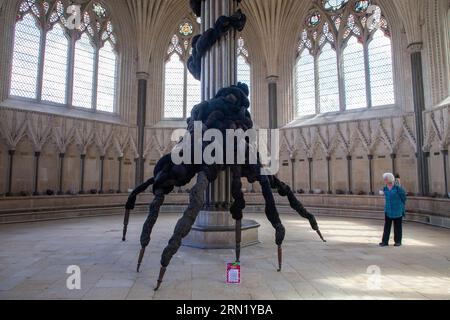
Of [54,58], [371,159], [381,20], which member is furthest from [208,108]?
[381,20]

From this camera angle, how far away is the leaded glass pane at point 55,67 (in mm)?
14203

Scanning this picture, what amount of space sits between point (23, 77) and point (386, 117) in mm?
16280

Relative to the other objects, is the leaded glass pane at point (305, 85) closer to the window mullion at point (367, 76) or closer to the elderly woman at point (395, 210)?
the window mullion at point (367, 76)

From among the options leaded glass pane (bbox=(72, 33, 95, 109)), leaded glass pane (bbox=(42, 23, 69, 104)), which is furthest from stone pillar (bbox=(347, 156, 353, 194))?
leaded glass pane (bbox=(42, 23, 69, 104))

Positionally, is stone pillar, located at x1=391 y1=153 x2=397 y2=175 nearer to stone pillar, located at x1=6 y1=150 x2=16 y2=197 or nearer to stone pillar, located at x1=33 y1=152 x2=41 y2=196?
stone pillar, located at x1=33 y1=152 x2=41 y2=196

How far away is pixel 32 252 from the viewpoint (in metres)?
6.04

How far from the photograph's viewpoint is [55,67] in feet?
47.5

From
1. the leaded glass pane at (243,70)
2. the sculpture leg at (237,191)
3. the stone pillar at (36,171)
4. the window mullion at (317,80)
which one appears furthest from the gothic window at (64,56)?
the sculpture leg at (237,191)

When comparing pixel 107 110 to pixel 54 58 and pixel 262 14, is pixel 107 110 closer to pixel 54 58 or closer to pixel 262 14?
pixel 54 58

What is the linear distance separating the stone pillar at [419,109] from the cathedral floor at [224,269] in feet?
18.6

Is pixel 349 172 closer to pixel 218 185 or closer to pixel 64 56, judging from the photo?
pixel 218 185

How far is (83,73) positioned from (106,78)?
1244 millimetres

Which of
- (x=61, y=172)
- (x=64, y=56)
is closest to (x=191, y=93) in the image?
(x=64, y=56)

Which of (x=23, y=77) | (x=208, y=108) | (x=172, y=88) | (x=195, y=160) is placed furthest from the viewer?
(x=172, y=88)
